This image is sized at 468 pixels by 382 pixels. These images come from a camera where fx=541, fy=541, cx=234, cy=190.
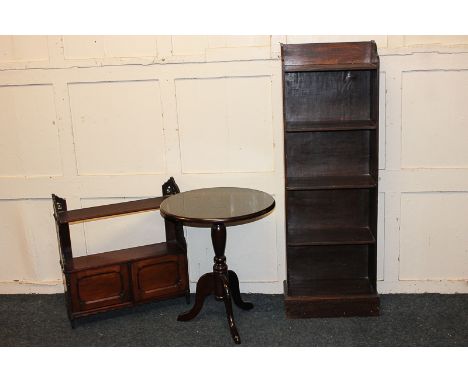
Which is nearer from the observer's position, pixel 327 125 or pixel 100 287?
pixel 327 125

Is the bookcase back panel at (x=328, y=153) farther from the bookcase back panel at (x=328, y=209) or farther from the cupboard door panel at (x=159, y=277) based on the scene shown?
the cupboard door panel at (x=159, y=277)

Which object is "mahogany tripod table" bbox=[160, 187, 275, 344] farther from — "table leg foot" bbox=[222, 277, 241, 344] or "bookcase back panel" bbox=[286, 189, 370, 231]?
"bookcase back panel" bbox=[286, 189, 370, 231]

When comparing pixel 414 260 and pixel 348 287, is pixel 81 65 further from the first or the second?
pixel 414 260

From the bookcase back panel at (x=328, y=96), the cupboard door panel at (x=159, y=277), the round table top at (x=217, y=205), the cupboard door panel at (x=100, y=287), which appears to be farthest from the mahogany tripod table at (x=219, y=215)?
the bookcase back panel at (x=328, y=96)

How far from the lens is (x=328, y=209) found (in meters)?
3.85

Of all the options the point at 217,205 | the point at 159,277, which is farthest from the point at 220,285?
the point at 217,205

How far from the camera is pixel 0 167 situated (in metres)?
4.04

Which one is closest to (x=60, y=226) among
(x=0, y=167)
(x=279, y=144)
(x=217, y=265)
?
(x=0, y=167)

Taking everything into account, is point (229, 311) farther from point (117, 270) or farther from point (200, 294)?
point (117, 270)

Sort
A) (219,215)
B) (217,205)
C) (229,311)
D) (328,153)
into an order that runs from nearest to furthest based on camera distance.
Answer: (219,215) → (217,205) → (229,311) → (328,153)

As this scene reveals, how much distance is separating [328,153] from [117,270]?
1.65 meters

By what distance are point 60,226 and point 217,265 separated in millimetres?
1083

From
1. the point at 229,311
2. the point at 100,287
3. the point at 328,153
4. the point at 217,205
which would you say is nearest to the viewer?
the point at 217,205

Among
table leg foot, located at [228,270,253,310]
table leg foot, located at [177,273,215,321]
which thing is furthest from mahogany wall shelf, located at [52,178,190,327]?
table leg foot, located at [228,270,253,310]
